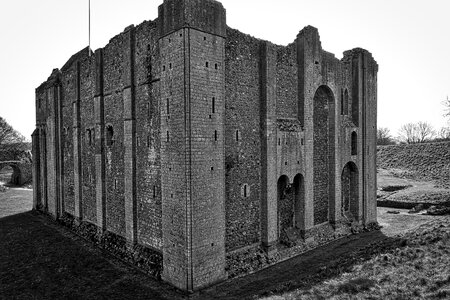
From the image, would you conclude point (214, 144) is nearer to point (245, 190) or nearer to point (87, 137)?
point (245, 190)

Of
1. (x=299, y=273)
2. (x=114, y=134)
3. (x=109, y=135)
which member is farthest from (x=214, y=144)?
(x=109, y=135)

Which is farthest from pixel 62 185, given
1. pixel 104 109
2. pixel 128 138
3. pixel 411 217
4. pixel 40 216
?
pixel 411 217

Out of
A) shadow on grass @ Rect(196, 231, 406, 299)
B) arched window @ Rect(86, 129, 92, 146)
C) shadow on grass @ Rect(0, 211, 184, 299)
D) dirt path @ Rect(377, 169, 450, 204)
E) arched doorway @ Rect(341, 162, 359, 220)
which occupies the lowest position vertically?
shadow on grass @ Rect(0, 211, 184, 299)

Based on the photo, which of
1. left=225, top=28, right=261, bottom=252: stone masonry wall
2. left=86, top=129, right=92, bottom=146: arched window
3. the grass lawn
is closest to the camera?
left=225, top=28, right=261, bottom=252: stone masonry wall

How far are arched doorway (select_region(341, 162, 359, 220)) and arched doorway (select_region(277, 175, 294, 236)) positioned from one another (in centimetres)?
538

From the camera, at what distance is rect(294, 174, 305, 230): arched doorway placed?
1652 cm

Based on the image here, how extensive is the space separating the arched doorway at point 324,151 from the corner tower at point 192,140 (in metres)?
7.66

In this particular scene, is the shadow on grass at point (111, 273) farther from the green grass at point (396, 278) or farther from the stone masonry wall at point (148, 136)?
the stone masonry wall at point (148, 136)

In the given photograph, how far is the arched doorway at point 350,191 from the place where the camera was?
20500 mm

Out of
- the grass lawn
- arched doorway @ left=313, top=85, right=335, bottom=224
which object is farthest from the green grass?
the grass lawn

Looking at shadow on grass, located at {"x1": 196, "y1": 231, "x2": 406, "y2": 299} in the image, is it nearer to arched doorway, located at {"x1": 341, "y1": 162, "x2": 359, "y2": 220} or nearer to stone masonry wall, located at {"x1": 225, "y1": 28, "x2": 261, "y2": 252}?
stone masonry wall, located at {"x1": 225, "y1": 28, "x2": 261, "y2": 252}

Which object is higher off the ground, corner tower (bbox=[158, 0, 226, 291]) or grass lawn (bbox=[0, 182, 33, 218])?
corner tower (bbox=[158, 0, 226, 291])

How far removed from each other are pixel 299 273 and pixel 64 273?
10.1 m

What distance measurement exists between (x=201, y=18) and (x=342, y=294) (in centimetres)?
1023
